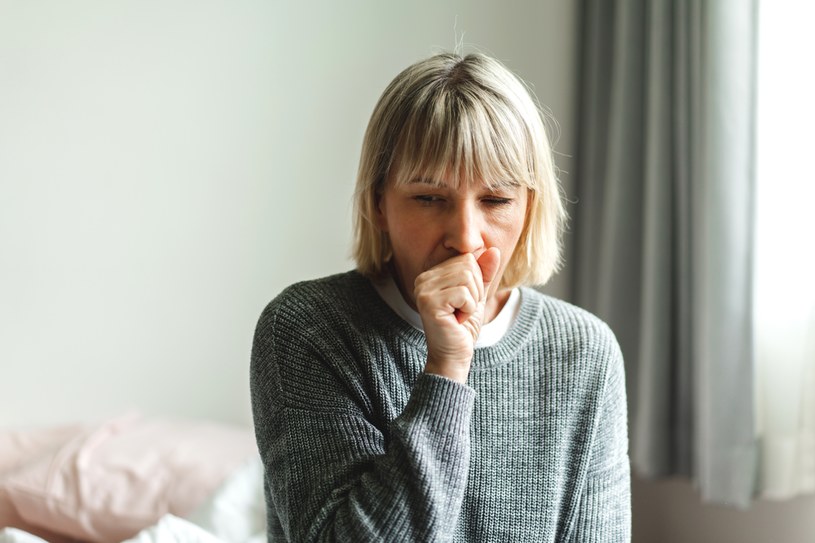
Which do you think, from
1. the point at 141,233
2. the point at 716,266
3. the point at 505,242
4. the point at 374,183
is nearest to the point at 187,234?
the point at 141,233

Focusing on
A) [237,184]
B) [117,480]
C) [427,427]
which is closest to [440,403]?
[427,427]

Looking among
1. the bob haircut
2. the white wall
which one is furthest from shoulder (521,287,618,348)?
the white wall

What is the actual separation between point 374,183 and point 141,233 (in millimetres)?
855

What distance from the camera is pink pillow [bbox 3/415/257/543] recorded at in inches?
60.4

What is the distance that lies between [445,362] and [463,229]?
0.16 metres

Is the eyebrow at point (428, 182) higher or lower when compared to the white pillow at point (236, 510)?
higher

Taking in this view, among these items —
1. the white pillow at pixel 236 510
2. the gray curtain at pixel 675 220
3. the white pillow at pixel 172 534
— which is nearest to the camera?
the white pillow at pixel 172 534

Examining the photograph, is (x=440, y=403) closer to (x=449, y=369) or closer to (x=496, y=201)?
(x=449, y=369)

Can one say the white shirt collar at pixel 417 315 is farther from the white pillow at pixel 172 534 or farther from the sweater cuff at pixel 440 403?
the white pillow at pixel 172 534

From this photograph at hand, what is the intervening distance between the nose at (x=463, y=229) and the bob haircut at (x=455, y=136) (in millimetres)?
36

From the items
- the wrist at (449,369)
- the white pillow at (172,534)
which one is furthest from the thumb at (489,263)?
the white pillow at (172,534)

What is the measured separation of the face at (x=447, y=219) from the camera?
3.28 ft

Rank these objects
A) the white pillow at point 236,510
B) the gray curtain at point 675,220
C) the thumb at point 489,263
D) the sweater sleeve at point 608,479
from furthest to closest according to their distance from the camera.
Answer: the gray curtain at point 675,220, the white pillow at point 236,510, the sweater sleeve at point 608,479, the thumb at point 489,263

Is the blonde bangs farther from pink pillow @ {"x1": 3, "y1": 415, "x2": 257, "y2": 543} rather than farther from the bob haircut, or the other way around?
pink pillow @ {"x1": 3, "y1": 415, "x2": 257, "y2": 543}
